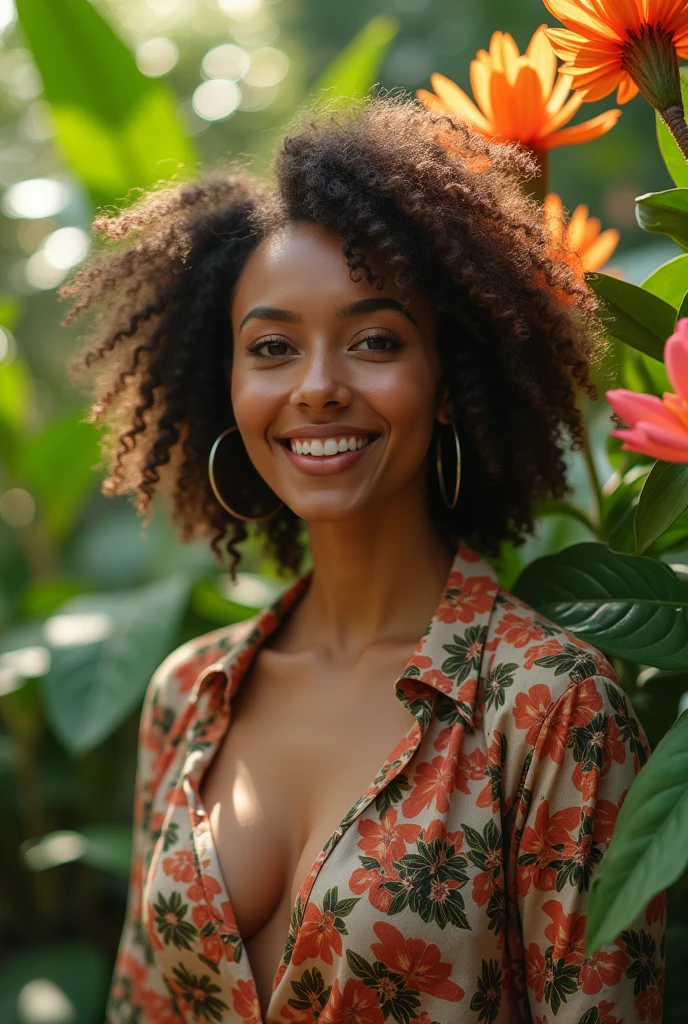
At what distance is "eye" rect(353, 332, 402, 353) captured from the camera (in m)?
1.07

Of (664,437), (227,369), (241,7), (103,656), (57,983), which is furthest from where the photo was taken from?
(241,7)

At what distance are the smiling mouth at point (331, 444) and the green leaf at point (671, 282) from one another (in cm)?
34

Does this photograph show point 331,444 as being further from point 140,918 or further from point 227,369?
point 140,918

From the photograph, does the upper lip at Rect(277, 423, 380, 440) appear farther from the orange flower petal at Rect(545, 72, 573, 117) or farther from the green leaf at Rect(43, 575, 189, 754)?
the green leaf at Rect(43, 575, 189, 754)

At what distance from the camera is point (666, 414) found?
25.4 inches

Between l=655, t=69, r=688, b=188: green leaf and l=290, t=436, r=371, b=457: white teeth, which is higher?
l=655, t=69, r=688, b=188: green leaf

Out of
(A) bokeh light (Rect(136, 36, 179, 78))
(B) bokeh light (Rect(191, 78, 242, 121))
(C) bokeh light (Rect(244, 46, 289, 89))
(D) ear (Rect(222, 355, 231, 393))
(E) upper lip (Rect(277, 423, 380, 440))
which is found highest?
(C) bokeh light (Rect(244, 46, 289, 89))

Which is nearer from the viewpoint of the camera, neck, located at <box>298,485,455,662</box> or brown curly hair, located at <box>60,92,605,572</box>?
brown curly hair, located at <box>60,92,605,572</box>

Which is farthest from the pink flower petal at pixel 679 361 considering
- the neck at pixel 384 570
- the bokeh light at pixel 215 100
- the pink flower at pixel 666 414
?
the bokeh light at pixel 215 100

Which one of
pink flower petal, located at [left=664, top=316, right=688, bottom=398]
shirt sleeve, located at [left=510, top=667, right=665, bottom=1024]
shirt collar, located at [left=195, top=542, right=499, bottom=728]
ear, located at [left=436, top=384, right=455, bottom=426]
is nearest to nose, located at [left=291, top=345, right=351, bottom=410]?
ear, located at [left=436, top=384, right=455, bottom=426]

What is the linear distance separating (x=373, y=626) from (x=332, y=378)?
32 cm

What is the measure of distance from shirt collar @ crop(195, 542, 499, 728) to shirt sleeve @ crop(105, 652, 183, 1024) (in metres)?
0.17

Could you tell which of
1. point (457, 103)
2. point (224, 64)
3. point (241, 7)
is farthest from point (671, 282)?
point (241, 7)

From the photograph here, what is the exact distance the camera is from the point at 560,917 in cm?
95
